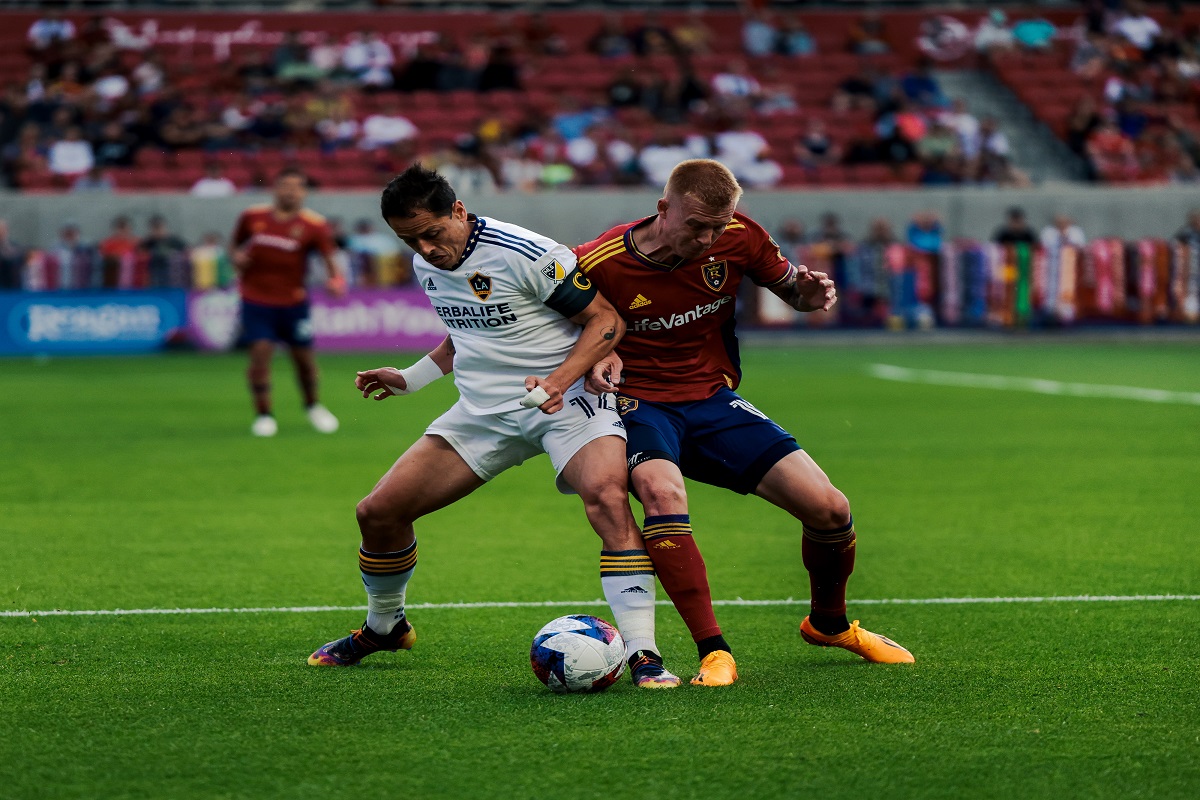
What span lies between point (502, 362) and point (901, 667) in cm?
173

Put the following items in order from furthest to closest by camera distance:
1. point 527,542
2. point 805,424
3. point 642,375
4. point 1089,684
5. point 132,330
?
1. point 132,330
2. point 805,424
3. point 527,542
4. point 642,375
5. point 1089,684

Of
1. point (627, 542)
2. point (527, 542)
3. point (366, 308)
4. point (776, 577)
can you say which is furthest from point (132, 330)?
point (627, 542)

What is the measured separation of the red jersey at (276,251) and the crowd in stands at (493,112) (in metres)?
13.0

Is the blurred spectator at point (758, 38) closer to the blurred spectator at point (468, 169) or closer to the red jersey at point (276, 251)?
the blurred spectator at point (468, 169)

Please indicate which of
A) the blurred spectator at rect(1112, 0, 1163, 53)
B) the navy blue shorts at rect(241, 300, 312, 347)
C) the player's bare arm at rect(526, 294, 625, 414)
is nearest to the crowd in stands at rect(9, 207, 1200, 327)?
the blurred spectator at rect(1112, 0, 1163, 53)

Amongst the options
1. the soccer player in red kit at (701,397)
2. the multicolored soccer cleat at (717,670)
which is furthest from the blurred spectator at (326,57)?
the multicolored soccer cleat at (717,670)

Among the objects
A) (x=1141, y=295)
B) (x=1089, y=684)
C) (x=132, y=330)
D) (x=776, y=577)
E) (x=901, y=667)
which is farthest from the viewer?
(x=1141, y=295)

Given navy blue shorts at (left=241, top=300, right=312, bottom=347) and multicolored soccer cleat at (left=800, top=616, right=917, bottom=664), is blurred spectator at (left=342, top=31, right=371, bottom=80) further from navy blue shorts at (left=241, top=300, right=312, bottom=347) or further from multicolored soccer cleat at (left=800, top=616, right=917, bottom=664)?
multicolored soccer cleat at (left=800, top=616, right=917, bottom=664)

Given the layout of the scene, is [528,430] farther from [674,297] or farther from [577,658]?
[577,658]

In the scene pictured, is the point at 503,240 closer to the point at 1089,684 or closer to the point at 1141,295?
the point at 1089,684

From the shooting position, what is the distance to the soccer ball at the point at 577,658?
200 inches

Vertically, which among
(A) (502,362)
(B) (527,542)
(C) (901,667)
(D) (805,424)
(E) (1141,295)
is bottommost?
(E) (1141,295)

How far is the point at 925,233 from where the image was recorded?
27672mm

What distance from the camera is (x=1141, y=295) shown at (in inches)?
1093
